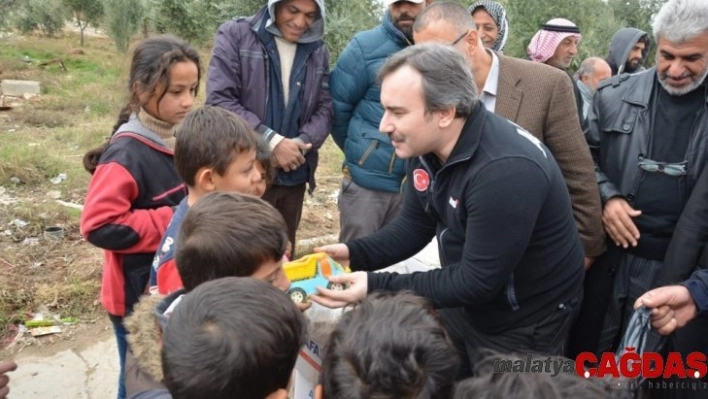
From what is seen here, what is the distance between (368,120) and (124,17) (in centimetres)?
2047

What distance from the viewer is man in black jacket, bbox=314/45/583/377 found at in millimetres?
1816

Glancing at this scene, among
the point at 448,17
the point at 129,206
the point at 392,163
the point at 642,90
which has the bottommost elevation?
the point at 392,163

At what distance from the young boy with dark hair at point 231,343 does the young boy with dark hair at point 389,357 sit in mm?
112

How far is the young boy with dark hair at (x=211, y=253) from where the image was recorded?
5.32 feet

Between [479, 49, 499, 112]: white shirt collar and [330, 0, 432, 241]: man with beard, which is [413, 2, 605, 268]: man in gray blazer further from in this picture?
[330, 0, 432, 241]: man with beard

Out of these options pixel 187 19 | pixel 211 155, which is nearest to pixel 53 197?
pixel 211 155

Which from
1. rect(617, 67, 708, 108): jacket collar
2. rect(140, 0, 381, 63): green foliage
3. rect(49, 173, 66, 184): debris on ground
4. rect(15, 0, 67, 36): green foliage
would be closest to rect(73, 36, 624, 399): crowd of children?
rect(617, 67, 708, 108): jacket collar

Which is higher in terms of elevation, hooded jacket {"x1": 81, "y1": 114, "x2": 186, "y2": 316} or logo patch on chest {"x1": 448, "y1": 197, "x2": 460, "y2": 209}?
logo patch on chest {"x1": 448, "y1": 197, "x2": 460, "y2": 209}

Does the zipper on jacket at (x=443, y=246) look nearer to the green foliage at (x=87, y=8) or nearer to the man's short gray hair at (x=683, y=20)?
the man's short gray hair at (x=683, y=20)

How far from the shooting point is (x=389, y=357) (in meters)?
1.28

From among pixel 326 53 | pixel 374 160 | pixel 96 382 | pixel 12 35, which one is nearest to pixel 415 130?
pixel 374 160

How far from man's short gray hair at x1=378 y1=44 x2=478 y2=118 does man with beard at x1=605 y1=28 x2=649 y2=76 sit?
4.55 meters

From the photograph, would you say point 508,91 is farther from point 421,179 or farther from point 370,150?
point 370,150

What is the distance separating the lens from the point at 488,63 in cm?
282
